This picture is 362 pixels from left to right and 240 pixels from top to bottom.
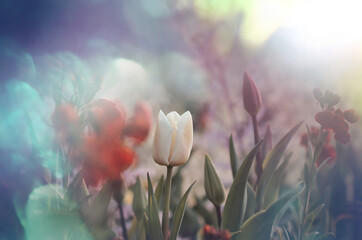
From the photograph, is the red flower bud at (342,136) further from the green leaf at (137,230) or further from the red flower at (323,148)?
the green leaf at (137,230)

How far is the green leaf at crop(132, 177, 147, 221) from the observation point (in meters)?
0.46

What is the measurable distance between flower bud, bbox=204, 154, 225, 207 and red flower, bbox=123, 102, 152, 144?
69 millimetres

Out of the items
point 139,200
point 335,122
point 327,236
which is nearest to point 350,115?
point 335,122

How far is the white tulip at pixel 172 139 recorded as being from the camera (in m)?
0.38

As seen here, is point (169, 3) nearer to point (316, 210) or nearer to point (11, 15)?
point (11, 15)

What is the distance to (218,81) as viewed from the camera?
1.64ft

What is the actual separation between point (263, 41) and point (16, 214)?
318mm

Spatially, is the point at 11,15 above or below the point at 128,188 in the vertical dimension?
above

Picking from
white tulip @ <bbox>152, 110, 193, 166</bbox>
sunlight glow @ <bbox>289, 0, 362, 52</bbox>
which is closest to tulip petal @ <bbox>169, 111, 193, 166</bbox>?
white tulip @ <bbox>152, 110, 193, 166</bbox>

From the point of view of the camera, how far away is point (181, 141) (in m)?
0.38

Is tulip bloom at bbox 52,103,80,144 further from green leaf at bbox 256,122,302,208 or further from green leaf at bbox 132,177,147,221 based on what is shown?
green leaf at bbox 256,122,302,208

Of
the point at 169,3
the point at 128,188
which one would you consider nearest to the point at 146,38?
the point at 169,3

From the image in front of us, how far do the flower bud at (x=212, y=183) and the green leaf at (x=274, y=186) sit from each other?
62 millimetres

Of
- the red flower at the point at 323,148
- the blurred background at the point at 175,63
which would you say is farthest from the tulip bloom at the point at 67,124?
the red flower at the point at 323,148
